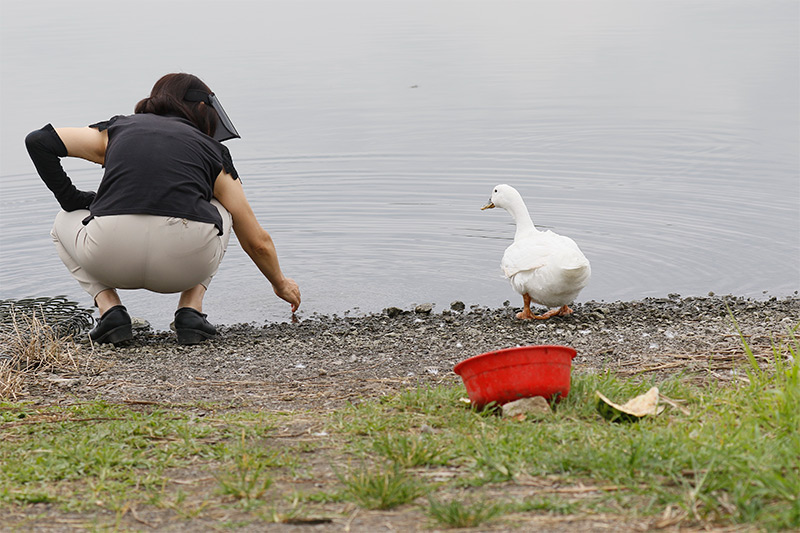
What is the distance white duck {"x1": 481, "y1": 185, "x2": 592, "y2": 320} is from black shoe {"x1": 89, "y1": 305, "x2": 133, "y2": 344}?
8.33ft

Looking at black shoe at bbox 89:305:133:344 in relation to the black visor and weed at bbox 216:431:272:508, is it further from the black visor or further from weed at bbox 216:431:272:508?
weed at bbox 216:431:272:508

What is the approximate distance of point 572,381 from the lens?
432 cm

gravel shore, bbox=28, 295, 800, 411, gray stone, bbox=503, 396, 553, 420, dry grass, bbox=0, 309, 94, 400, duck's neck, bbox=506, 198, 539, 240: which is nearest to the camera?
gray stone, bbox=503, 396, 553, 420

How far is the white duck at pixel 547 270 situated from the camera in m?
6.23

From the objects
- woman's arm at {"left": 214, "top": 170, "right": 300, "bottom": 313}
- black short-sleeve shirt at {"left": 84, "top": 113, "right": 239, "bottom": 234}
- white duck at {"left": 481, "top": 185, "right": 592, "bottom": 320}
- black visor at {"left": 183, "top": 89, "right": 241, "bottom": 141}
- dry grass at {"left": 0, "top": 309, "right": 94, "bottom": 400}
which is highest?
black visor at {"left": 183, "top": 89, "right": 241, "bottom": 141}

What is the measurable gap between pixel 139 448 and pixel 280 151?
10.5 meters

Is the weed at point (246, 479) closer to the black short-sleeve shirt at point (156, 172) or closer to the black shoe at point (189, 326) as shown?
the black short-sleeve shirt at point (156, 172)

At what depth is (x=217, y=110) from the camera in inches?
242

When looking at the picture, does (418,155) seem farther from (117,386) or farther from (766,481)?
(766,481)

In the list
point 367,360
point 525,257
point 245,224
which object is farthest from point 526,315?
point 245,224

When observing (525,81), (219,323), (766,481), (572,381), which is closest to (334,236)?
(219,323)

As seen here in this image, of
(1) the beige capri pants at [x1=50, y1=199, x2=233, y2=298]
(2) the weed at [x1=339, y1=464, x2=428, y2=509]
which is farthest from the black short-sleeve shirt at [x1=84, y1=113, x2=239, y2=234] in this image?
(2) the weed at [x1=339, y1=464, x2=428, y2=509]

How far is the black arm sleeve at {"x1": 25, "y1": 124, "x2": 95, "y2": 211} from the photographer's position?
583cm

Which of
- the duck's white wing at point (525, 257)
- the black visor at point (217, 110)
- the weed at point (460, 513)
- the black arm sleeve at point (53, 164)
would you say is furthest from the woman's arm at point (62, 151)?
the weed at point (460, 513)
